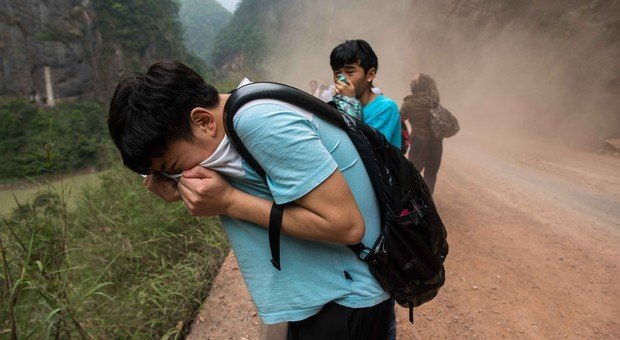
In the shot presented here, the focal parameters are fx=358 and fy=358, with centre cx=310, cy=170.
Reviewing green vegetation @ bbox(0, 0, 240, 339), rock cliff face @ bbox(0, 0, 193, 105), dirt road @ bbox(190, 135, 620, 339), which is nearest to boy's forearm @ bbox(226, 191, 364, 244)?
green vegetation @ bbox(0, 0, 240, 339)

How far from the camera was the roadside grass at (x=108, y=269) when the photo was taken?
1722 mm

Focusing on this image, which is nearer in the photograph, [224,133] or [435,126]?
[224,133]

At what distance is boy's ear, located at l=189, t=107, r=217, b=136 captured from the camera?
799 mm

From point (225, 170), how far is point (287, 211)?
0.57 feet

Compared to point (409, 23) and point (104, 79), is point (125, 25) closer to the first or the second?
point (104, 79)

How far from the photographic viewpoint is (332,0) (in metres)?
34.7

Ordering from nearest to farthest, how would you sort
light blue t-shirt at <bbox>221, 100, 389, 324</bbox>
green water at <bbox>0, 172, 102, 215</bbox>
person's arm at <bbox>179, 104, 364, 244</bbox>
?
person's arm at <bbox>179, 104, 364, 244</bbox>, light blue t-shirt at <bbox>221, 100, 389, 324</bbox>, green water at <bbox>0, 172, 102, 215</bbox>

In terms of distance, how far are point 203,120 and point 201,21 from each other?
11149cm

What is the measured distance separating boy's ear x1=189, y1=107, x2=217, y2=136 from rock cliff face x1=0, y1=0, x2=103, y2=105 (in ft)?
99.8

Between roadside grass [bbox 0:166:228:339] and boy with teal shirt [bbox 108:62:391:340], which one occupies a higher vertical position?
boy with teal shirt [bbox 108:62:391:340]

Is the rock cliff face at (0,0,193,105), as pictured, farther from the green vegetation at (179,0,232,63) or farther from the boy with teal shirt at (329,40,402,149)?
the green vegetation at (179,0,232,63)

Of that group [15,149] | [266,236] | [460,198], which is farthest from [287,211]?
[15,149]

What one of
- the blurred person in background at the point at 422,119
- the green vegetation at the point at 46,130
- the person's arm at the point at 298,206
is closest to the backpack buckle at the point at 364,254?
the person's arm at the point at 298,206

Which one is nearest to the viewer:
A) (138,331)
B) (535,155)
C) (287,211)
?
(287,211)
